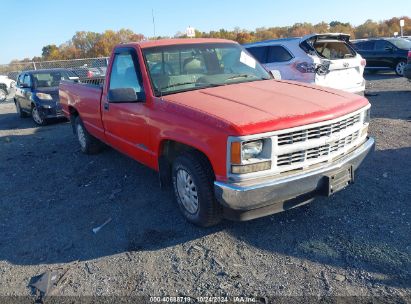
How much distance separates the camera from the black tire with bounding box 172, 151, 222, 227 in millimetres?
3414

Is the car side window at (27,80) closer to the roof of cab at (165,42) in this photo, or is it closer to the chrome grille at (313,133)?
the roof of cab at (165,42)

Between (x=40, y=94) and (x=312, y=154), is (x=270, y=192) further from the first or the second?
(x=40, y=94)

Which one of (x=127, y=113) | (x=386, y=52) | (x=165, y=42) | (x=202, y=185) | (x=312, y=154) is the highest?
(x=165, y=42)

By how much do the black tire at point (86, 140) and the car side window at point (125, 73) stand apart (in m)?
1.83

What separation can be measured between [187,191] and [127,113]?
4.54 ft

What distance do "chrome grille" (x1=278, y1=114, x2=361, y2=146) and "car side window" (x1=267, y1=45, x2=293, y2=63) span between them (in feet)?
16.7

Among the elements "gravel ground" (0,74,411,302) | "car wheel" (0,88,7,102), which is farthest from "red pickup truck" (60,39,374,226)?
"car wheel" (0,88,7,102)

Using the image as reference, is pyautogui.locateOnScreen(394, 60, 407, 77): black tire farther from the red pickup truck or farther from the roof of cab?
the roof of cab

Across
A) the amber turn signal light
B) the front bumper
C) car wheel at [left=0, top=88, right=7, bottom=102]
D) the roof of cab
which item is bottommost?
car wheel at [left=0, top=88, right=7, bottom=102]

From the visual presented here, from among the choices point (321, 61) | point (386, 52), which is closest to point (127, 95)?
point (321, 61)

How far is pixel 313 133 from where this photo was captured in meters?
3.23

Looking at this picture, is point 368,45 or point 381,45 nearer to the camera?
point 381,45

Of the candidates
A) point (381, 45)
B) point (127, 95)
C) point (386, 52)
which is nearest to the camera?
point (127, 95)

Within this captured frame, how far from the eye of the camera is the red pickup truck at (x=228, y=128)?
3072mm
